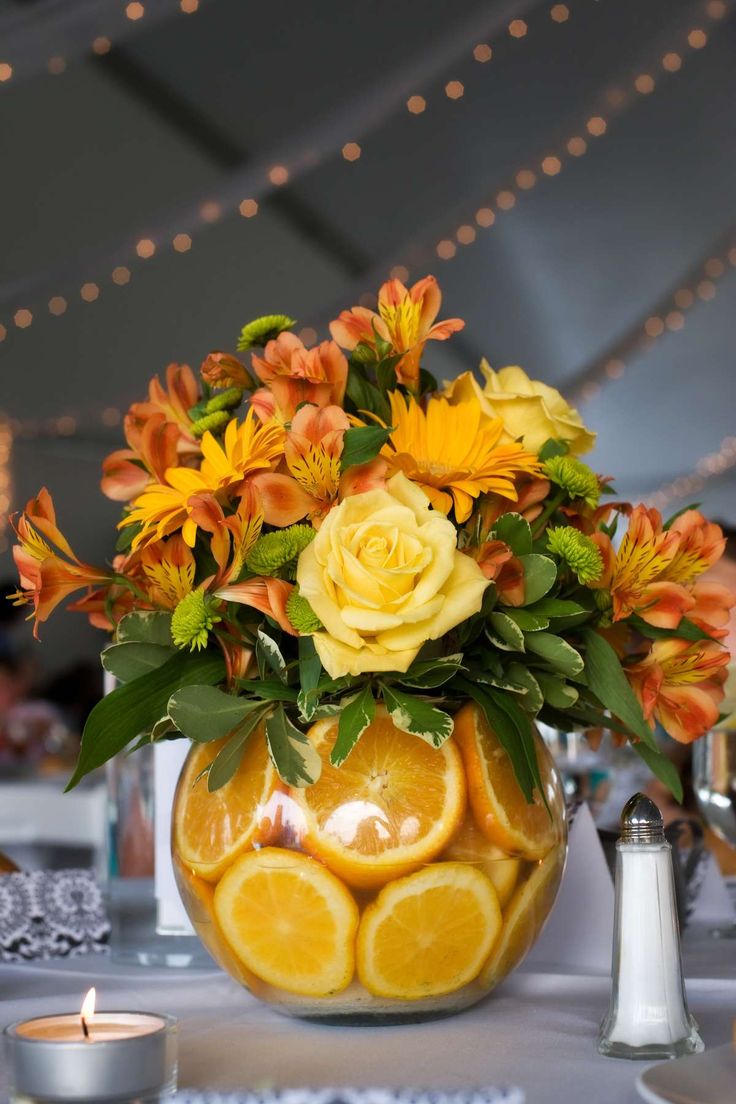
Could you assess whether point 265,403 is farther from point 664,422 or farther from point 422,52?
point 664,422

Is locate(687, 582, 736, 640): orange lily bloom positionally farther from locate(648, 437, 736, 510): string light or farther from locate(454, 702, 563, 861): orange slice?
locate(648, 437, 736, 510): string light

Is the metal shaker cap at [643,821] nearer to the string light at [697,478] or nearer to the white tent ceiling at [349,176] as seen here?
the white tent ceiling at [349,176]

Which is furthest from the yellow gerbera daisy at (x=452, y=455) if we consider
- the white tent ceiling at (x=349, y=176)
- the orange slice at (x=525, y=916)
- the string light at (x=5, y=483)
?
the string light at (x=5, y=483)

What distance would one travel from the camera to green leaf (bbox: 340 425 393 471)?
68cm

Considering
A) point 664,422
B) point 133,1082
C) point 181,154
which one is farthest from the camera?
point 664,422

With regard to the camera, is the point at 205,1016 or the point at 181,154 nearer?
the point at 205,1016

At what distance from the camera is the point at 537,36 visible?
13.9ft

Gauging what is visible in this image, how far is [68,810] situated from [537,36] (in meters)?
2.89

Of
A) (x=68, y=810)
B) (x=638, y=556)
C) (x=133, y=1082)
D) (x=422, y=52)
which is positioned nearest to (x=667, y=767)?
(x=638, y=556)

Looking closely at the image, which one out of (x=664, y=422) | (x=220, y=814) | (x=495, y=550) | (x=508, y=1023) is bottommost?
(x=508, y=1023)

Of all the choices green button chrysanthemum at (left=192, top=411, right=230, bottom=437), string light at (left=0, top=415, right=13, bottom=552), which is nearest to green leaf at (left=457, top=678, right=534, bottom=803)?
green button chrysanthemum at (left=192, top=411, right=230, bottom=437)

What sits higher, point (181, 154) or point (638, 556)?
point (181, 154)

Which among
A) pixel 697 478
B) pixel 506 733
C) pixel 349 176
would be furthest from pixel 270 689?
pixel 697 478

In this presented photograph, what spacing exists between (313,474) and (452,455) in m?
0.09
